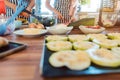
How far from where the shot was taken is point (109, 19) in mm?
1377

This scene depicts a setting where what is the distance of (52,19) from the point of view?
141 cm

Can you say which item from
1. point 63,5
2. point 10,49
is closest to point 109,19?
point 10,49

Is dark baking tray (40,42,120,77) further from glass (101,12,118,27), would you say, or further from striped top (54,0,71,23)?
striped top (54,0,71,23)

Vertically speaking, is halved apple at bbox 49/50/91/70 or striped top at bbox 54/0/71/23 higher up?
striped top at bbox 54/0/71/23

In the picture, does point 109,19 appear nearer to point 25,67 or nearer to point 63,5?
point 25,67

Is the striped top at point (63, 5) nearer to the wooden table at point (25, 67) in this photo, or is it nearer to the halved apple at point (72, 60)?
the wooden table at point (25, 67)

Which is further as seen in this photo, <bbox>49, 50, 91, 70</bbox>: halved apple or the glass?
the glass

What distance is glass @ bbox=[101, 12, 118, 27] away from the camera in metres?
1.35

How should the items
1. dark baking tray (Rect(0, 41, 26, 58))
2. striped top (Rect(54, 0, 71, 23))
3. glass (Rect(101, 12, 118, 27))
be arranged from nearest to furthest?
dark baking tray (Rect(0, 41, 26, 58))
glass (Rect(101, 12, 118, 27))
striped top (Rect(54, 0, 71, 23))

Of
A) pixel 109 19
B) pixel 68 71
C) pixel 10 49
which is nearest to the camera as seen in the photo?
pixel 68 71

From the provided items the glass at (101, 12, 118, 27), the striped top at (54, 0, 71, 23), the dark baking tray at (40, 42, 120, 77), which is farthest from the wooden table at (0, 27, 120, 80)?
the striped top at (54, 0, 71, 23)

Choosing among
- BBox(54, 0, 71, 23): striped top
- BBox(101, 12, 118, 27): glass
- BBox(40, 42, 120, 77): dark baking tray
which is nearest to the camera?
BBox(40, 42, 120, 77): dark baking tray

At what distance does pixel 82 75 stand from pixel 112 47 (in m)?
0.31

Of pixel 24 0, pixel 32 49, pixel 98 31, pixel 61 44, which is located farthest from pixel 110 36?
pixel 24 0
